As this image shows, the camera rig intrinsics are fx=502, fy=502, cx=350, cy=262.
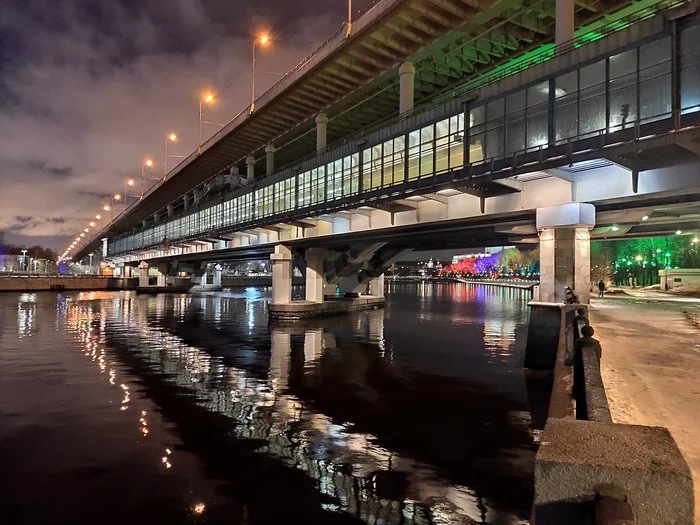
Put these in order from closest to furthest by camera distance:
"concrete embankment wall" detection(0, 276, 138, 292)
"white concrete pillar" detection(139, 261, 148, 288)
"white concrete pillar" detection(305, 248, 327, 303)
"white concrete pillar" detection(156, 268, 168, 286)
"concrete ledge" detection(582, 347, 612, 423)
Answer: "concrete ledge" detection(582, 347, 612, 423), "white concrete pillar" detection(305, 248, 327, 303), "concrete embankment wall" detection(0, 276, 138, 292), "white concrete pillar" detection(139, 261, 148, 288), "white concrete pillar" detection(156, 268, 168, 286)

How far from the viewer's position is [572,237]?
19.5 metres

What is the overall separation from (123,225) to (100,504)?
467ft

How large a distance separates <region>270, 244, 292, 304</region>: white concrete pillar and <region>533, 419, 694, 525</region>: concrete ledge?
43045 millimetres

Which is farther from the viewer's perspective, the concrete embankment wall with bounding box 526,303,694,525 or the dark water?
the dark water

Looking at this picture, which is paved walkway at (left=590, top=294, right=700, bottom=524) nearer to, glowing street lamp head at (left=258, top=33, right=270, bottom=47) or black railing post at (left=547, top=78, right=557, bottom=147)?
black railing post at (left=547, top=78, right=557, bottom=147)

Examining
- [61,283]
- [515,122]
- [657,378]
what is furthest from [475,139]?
[61,283]

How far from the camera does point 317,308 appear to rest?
154 ft

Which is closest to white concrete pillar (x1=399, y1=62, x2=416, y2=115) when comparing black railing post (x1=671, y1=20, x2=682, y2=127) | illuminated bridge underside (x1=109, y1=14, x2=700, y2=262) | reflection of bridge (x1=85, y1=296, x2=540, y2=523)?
illuminated bridge underside (x1=109, y1=14, x2=700, y2=262)

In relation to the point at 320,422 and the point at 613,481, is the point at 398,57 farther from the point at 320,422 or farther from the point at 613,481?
the point at 613,481

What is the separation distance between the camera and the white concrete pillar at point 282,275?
151ft

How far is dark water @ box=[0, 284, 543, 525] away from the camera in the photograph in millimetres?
9078

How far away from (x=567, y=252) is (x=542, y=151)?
404cm

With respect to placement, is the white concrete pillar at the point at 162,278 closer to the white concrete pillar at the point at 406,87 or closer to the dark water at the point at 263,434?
the dark water at the point at 263,434

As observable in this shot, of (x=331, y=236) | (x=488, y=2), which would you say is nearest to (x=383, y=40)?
(x=488, y=2)
